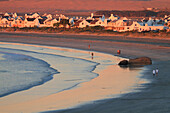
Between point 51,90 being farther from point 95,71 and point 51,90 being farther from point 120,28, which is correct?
point 120,28

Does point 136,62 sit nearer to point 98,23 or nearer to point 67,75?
point 67,75

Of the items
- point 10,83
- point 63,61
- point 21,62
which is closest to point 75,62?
point 63,61

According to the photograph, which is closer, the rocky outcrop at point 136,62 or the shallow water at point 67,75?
the shallow water at point 67,75

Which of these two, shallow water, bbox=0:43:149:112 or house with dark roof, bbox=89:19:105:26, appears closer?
shallow water, bbox=0:43:149:112

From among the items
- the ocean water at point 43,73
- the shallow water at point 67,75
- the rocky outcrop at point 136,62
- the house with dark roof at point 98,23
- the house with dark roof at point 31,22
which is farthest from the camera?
the house with dark roof at point 31,22

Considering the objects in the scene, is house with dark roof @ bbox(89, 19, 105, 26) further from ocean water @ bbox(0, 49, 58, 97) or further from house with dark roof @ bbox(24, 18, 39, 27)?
ocean water @ bbox(0, 49, 58, 97)

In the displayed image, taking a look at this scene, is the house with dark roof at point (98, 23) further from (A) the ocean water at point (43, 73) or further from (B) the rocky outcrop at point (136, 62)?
(B) the rocky outcrop at point (136, 62)

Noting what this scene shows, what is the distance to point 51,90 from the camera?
24.6 m

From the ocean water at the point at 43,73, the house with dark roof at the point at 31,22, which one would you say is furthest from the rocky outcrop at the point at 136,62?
the house with dark roof at the point at 31,22

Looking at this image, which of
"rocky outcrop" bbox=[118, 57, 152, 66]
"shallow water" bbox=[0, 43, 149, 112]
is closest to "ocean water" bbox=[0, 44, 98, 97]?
"shallow water" bbox=[0, 43, 149, 112]

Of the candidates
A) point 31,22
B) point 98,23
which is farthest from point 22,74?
point 31,22

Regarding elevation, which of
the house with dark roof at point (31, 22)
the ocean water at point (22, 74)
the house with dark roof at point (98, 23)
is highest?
the ocean water at point (22, 74)

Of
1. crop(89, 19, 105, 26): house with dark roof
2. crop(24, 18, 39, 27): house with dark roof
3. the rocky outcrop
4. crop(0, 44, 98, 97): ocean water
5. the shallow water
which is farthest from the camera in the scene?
crop(24, 18, 39, 27): house with dark roof

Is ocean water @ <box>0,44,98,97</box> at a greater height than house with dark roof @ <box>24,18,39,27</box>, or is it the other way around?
ocean water @ <box>0,44,98,97</box>
